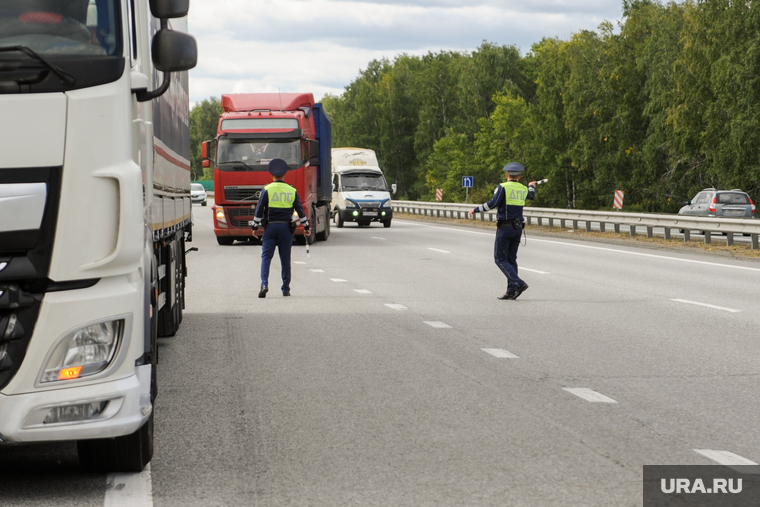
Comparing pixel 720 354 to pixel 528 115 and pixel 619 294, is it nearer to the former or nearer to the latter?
pixel 619 294

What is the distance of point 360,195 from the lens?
41.3 metres

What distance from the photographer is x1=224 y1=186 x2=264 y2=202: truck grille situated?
26.9m

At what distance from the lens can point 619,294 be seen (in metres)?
14.6

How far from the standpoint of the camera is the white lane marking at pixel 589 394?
6996 mm

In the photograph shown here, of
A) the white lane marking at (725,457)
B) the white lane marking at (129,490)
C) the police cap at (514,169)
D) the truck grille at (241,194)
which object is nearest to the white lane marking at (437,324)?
A: the police cap at (514,169)

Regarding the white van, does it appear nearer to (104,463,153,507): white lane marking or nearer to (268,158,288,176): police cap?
(268,158,288,176): police cap

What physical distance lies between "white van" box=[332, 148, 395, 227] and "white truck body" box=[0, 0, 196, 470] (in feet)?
118

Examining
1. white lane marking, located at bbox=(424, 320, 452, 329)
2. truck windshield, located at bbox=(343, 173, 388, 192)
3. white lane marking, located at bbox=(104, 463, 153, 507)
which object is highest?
truck windshield, located at bbox=(343, 173, 388, 192)

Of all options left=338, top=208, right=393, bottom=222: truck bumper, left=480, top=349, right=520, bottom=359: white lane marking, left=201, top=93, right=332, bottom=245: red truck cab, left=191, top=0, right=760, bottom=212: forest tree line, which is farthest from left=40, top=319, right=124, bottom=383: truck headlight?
left=191, top=0, right=760, bottom=212: forest tree line

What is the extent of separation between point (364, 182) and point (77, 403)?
3784 centimetres

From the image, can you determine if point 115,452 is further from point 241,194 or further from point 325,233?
point 325,233

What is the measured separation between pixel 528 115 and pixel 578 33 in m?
9.74

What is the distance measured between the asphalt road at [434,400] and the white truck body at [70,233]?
52 cm

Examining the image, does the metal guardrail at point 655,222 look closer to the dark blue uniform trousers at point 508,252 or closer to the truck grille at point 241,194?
the truck grille at point 241,194
